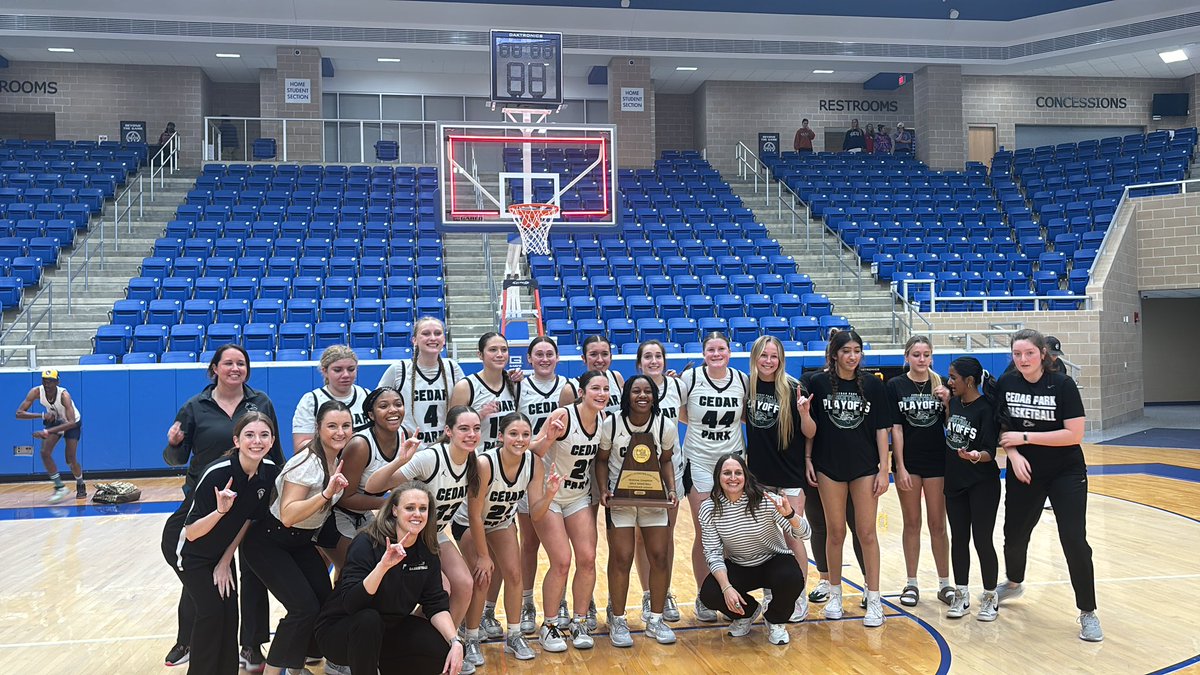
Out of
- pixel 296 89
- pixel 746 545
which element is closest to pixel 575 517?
pixel 746 545

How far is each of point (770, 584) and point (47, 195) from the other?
1647cm

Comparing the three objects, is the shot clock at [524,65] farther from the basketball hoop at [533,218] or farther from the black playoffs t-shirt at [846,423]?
the black playoffs t-shirt at [846,423]

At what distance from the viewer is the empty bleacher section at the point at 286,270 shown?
12539 mm

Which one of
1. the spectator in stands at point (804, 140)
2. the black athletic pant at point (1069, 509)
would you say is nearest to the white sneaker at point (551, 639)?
the black athletic pant at point (1069, 509)

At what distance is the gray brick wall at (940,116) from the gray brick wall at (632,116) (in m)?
6.45

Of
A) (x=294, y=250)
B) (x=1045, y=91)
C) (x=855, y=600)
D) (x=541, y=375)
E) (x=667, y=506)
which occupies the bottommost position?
(x=855, y=600)

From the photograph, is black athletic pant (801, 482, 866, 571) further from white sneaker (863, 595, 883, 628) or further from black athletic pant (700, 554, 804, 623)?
black athletic pant (700, 554, 804, 623)

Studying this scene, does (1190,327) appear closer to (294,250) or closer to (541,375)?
(294,250)

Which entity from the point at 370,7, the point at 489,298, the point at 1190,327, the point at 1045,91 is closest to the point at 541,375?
the point at 489,298

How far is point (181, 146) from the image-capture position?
68.9ft

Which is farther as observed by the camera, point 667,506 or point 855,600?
point 855,600

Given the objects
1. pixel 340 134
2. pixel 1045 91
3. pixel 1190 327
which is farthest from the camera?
pixel 1045 91

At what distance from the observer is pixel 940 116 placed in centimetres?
2128

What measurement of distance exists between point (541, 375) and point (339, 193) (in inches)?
548
